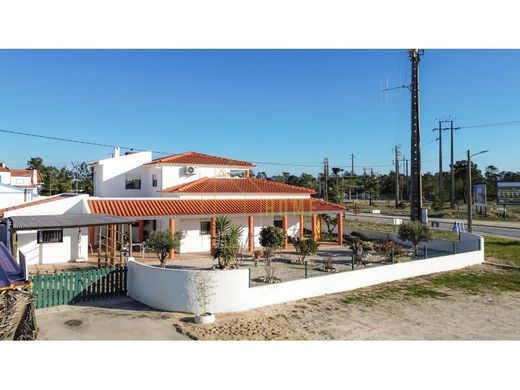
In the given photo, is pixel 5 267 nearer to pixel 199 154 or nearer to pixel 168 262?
pixel 168 262

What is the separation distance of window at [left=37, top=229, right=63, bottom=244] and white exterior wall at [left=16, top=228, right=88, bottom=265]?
163 millimetres

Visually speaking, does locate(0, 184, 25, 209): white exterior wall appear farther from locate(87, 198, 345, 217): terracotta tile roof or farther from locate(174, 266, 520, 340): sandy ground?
locate(174, 266, 520, 340): sandy ground

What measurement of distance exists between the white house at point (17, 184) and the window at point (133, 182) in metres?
11.8

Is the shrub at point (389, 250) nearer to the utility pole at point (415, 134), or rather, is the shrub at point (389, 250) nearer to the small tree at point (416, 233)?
the small tree at point (416, 233)

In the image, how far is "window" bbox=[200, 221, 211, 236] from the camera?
2370 centimetres

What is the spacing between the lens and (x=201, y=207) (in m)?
23.2

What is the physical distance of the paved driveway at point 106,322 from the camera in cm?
1009

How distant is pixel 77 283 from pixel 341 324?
28.8 feet

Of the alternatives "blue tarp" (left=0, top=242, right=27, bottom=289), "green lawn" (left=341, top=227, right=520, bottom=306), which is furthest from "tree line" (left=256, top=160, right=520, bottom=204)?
"blue tarp" (left=0, top=242, right=27, bottom=289)

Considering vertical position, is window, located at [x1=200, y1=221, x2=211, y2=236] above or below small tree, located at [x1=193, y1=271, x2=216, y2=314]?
above

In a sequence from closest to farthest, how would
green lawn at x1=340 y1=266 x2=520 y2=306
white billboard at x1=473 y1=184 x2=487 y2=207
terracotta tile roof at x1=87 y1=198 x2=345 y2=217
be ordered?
green lawn at x1=340 y1=266 x2=520 y2=306 → terracotta tile roof at x1=87 y1=198 x2=345 y2=217 → white billboard at x1=473 y1=184 x2=487 y2=207

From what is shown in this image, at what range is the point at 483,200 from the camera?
166 ft

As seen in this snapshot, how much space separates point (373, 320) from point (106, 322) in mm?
7917

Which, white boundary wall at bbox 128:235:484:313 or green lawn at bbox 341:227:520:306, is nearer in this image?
white boundary wall at bbox 128:235:484:313
